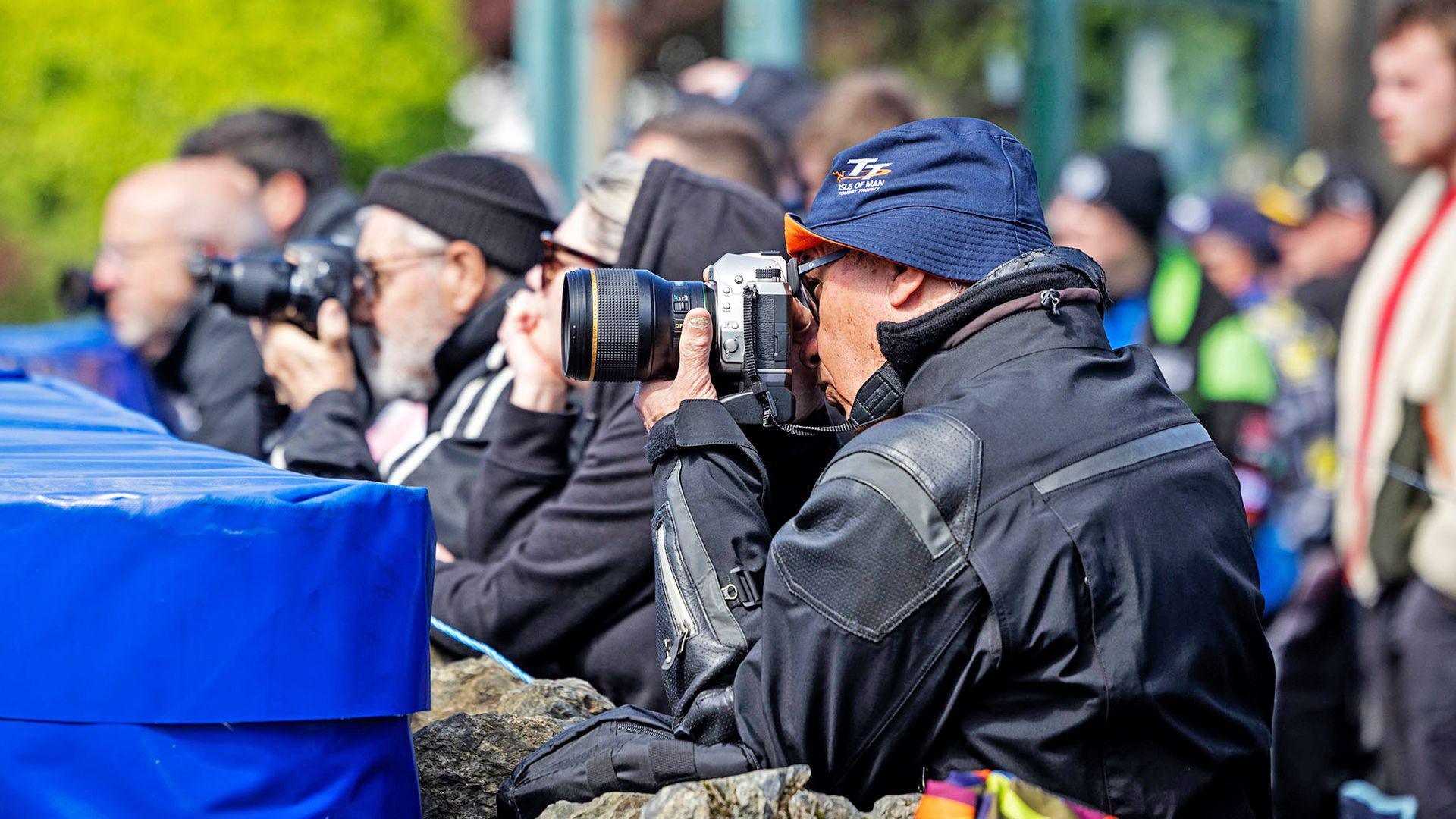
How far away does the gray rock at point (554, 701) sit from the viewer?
2641 mm

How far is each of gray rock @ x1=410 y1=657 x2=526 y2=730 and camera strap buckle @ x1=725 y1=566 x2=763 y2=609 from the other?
27.5 inches

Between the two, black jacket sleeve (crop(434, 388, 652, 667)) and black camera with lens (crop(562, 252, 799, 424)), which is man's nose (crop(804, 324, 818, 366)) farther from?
black jacket sleeve (crop(434, 388, 652, 667))

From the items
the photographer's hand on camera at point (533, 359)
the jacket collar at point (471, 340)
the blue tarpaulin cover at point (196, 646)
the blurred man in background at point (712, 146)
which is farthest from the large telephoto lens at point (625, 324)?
the blurred man in background at point (712, 146)

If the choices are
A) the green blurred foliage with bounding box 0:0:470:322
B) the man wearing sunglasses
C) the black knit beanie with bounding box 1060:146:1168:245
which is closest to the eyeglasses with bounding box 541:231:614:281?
the man wearing sunglasses

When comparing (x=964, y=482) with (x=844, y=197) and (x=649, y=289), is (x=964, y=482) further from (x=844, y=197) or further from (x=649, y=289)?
(x=649, y=289)

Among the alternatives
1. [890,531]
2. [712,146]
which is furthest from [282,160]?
[890,531]

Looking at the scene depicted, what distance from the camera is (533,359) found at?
Result: 3260mm

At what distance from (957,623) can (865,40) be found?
6665mm

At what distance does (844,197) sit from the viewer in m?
2.28

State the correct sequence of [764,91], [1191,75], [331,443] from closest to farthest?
[331,443] → [764,91] → [1191,75]

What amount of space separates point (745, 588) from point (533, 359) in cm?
118

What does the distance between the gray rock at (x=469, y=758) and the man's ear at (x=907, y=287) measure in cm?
88

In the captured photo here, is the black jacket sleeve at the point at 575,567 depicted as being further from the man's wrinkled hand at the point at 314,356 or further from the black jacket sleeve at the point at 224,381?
the black jacket sleeve at the point at 224,381

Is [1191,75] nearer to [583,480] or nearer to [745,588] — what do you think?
[583,480]
